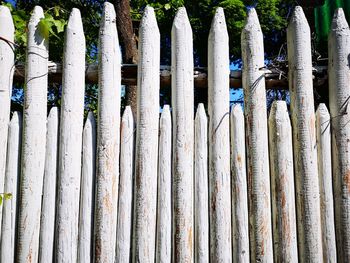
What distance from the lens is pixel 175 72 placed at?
2285mm

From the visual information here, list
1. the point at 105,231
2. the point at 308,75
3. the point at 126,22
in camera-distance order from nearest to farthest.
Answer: the point at 105,231
the point at 308,75
the point at 126,22

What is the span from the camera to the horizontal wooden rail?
2334 millimetres

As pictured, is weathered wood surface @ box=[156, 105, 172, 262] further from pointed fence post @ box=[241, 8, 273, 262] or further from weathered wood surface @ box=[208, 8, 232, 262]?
pointed fence post @ box=[241, 8, 273, 262]

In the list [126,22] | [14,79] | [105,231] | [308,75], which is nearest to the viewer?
[105,231]

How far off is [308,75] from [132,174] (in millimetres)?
1165

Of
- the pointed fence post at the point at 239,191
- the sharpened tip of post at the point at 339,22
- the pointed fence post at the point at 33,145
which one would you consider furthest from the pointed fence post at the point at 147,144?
the sharpened tip of post at the point at 339,22

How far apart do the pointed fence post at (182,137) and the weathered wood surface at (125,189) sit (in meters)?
0.25

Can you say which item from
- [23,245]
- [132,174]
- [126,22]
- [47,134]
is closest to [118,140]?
[132,174]

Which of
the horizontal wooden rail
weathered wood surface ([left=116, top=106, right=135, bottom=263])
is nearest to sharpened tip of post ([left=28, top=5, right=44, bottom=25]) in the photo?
the horizontal wooden rail

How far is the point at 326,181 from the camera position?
2176 millimetres

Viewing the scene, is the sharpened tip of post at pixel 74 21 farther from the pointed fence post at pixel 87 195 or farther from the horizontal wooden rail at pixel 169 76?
the pointed fence post at pixel 87 195

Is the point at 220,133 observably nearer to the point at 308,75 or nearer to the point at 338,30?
the point at 308,75

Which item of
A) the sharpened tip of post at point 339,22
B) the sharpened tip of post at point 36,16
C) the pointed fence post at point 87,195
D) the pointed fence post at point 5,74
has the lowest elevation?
the pointed fence post at point 87,195

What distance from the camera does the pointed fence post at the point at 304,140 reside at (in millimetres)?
2115
